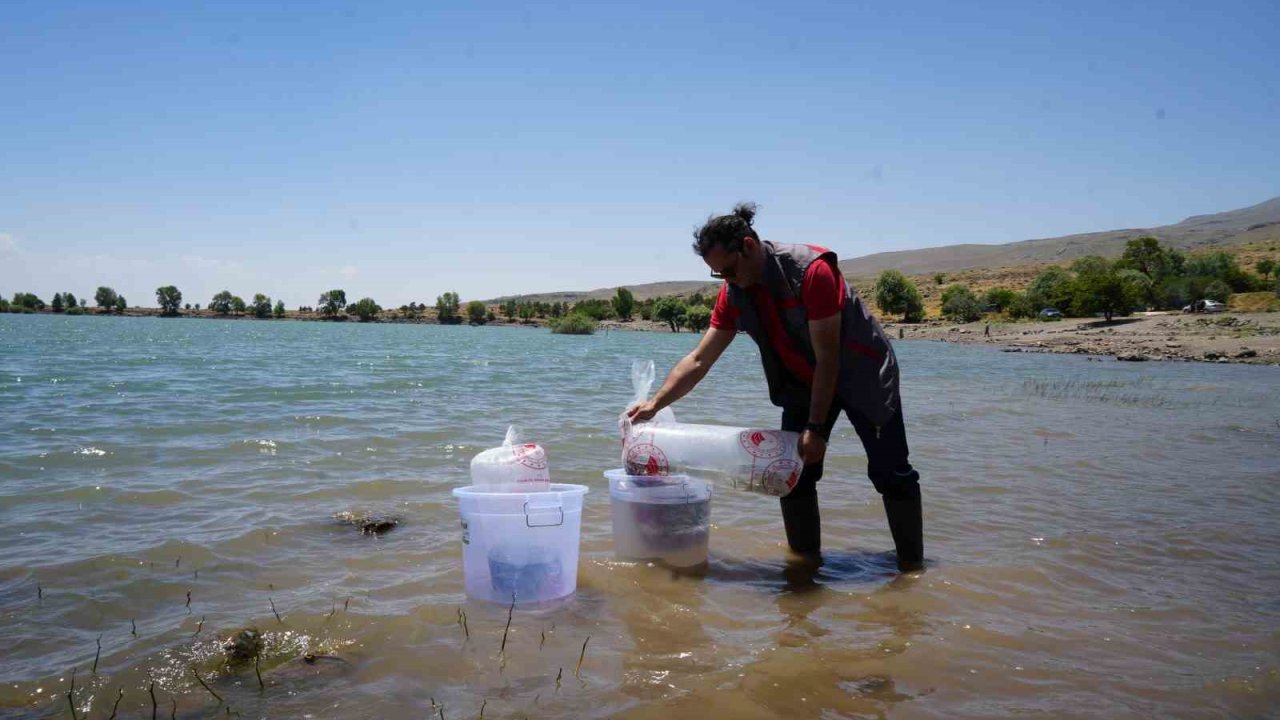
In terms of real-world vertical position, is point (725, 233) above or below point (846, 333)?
above

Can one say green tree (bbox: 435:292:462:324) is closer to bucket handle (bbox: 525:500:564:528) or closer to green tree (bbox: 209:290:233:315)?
green tree (bbox: 209:290:233:315)

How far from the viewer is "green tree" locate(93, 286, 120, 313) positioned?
172500 mm

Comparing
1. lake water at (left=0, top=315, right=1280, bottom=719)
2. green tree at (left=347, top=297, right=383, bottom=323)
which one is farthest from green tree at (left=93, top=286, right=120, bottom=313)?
lake water at (left=0, top=315, right=1280, bottom=719)

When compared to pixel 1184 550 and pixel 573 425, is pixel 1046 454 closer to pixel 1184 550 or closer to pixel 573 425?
pixel 1184 550

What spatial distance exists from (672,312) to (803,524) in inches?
4523

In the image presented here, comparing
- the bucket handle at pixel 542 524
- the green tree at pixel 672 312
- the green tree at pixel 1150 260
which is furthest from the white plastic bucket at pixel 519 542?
the green tree at pixel 672 312

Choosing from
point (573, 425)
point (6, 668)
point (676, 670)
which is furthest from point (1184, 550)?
point (573, 425)

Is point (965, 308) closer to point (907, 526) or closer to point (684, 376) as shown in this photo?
point (907, 526)

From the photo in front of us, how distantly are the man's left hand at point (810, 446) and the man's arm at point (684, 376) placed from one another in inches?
26.4

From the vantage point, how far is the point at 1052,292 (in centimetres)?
6794

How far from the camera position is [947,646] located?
11.2 feet

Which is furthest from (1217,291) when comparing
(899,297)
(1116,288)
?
(899,297)

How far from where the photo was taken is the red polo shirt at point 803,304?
153 inches

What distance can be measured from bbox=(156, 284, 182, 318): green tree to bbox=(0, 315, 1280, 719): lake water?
191 m
